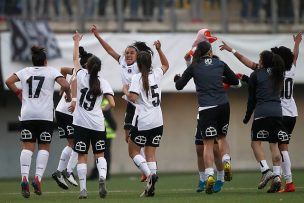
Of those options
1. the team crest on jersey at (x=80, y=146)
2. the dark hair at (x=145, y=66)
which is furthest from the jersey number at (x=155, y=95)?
the team crest on jersey at (x=80, y=146)

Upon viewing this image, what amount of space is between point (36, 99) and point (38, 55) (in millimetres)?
694

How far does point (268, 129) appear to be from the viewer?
16781mm

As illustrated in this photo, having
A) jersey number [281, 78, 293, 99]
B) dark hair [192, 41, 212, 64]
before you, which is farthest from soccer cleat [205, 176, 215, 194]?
jersey number [281, 78, 293, 99]

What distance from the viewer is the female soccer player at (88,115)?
52.2 feet

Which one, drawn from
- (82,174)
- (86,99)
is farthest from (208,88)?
(82,174)

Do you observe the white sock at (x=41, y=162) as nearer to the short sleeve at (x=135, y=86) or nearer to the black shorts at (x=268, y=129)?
the short sleeve at (x=135, y=86)

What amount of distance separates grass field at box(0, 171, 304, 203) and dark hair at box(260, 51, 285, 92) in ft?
5.77

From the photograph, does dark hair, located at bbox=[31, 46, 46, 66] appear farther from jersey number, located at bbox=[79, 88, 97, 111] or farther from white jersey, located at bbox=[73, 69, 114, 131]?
jersey number, located at bbox=[79, 88, 97, 111]

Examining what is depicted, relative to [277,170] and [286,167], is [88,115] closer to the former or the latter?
[277,170]

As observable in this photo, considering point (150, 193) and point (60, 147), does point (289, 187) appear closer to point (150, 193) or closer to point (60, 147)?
point (150, 193)

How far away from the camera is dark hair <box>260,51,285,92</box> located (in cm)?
1662

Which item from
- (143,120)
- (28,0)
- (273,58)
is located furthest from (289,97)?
(28,0)

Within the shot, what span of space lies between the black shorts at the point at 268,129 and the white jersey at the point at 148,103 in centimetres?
157

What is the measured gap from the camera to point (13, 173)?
2734 centimetres
